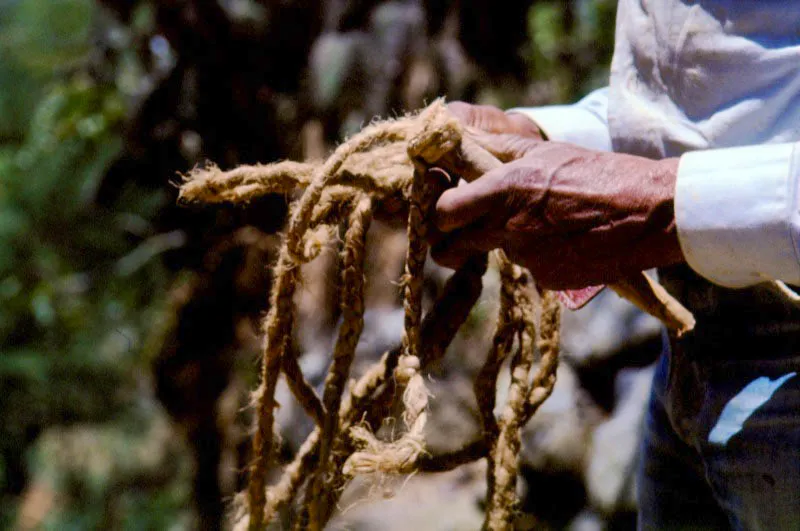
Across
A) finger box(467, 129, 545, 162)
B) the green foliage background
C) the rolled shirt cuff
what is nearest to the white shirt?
the rolled shirt cuff

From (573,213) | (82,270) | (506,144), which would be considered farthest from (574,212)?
(82,270)

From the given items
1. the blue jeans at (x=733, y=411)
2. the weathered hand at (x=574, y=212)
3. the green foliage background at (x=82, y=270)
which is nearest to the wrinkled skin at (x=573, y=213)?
the weathered hand at (x=574, y=212)

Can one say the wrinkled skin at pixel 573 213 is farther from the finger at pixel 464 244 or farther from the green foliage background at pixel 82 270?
the green foliage background at pixel 82 270

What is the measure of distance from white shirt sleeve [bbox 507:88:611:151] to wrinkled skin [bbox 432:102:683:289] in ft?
0.66

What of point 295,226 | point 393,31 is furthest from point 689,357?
point 393,31

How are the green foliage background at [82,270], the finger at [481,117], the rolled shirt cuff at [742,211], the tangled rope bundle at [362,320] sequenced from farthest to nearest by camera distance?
1. the green foliage background at [82,270]
2. the finger at [481,117]
3. the tangled rope bundle at [362,320]
4. the rolled shirt cuff at [742,211]

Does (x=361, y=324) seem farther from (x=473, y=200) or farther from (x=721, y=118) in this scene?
(x=721, y=118)

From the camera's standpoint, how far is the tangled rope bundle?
2.30ft

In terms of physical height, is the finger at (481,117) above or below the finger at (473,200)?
above

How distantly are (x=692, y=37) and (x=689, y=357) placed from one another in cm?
26

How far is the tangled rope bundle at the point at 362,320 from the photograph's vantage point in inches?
27.5

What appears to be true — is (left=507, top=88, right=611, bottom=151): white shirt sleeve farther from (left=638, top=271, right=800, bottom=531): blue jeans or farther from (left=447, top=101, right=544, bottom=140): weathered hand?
(left=638, top=271, right=800, bottom=531): blue jeans

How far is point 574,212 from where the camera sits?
2.10 ft

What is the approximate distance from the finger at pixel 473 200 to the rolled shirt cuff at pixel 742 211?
123 mm
